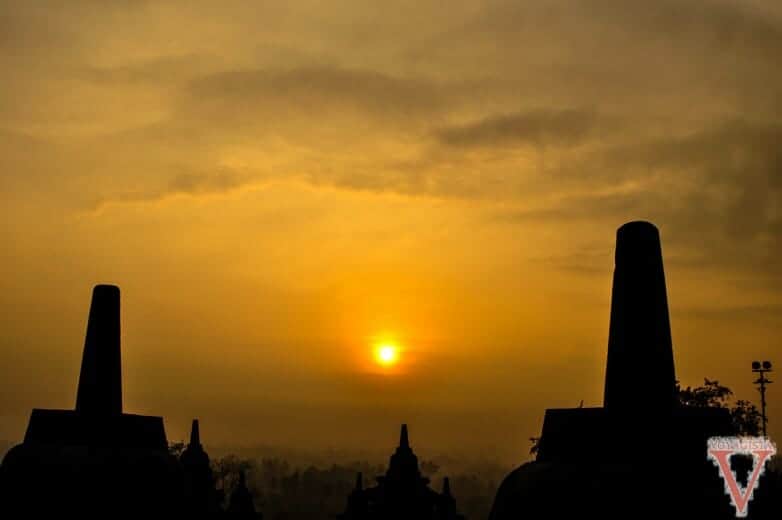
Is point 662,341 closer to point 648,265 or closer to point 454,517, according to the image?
point 648,265

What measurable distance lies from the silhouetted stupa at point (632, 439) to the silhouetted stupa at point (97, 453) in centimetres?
686

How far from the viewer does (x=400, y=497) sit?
88.1ft

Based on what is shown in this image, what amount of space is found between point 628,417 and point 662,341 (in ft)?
3.82

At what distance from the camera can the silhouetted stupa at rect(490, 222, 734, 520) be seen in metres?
11.9

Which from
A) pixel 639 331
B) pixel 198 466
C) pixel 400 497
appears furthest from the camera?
pixel 400 497

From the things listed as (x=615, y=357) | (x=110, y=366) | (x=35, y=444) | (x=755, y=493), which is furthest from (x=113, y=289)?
(x=755, y=493)

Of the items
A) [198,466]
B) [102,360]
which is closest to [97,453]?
[102,360]

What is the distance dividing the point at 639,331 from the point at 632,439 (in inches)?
58.2

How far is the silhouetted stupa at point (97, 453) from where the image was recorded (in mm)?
16172

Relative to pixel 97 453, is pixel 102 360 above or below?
above

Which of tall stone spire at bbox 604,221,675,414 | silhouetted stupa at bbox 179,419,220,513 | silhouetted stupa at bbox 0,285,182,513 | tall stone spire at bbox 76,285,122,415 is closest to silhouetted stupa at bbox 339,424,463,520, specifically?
silhouetted stupa at bbox 179,419,220,513

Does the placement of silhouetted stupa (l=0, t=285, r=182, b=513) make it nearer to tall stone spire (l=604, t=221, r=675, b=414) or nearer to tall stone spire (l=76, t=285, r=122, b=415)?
tall stone spire (l=76, t=285, r=122, b=415)

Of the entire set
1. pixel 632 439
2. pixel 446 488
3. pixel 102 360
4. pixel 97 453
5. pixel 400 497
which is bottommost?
pixel 400 497

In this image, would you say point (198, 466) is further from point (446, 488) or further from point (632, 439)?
point (632, 439)
